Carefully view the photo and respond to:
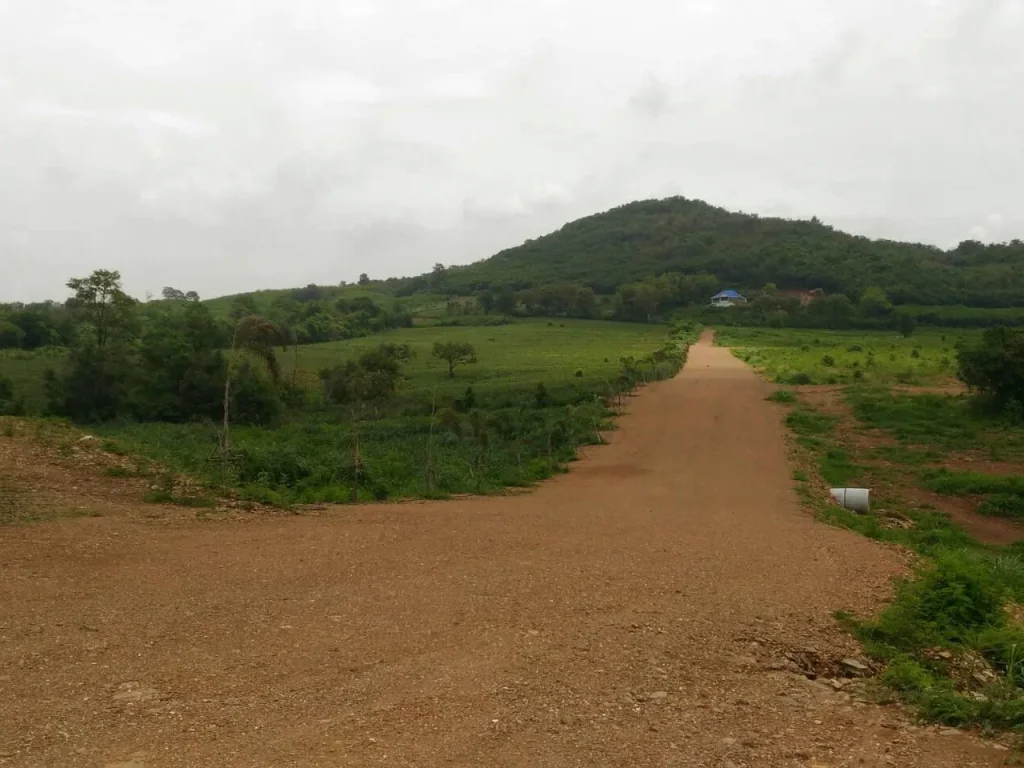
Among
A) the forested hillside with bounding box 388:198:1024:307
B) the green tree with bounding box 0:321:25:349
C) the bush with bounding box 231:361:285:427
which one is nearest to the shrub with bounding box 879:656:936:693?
the bush with bounding box 231:361:285:427

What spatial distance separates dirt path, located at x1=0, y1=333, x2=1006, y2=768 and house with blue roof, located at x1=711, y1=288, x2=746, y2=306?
106213 mm

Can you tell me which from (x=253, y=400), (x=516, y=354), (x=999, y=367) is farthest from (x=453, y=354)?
(x=999, y=367)

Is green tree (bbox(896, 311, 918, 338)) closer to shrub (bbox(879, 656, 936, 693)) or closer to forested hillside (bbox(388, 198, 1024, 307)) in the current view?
forested hillside (bbox(388, 198, 1024, 307))

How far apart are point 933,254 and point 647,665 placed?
16867 cm

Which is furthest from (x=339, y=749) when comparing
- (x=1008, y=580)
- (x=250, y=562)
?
(x=1008, y=580)

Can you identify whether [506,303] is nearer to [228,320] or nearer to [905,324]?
[905,324]

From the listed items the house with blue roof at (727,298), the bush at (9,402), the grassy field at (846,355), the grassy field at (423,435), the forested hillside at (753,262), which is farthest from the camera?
the house with blue roof at (727,298)

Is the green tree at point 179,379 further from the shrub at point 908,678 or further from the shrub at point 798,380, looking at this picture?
the shrub at point 908,678

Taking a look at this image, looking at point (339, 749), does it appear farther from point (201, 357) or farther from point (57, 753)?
point (201, 357)

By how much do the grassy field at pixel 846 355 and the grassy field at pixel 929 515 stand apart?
31 centimetres

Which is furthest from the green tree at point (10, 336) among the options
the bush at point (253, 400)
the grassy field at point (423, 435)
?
the bush at point (253, 400)

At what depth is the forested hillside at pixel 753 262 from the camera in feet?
351

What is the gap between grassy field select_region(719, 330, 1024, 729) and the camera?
6.97 m

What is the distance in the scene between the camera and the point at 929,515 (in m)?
17.0
